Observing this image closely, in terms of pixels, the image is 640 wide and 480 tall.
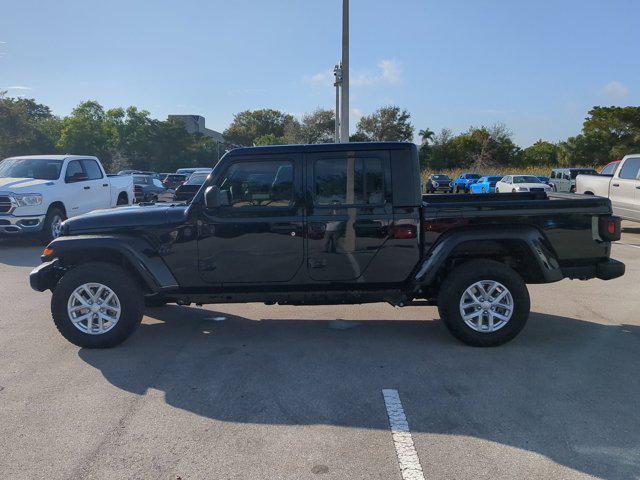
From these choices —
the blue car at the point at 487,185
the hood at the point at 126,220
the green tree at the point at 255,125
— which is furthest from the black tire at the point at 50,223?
the green tree at the point at 255,125

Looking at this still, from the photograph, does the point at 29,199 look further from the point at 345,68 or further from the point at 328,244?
the point at 328,244

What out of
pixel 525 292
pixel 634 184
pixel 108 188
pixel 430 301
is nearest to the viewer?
pixel 525 292

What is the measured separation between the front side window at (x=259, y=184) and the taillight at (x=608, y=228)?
3083mm

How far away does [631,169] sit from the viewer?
12750 mm

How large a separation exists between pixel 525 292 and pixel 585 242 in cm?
82

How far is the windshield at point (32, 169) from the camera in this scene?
40.0ft

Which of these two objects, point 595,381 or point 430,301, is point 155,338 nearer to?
point 430,301

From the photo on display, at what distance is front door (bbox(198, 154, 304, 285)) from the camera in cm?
509

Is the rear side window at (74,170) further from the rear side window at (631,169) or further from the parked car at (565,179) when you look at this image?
the parked car at (565,179)

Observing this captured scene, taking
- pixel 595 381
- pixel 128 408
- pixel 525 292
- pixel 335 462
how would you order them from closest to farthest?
pixel 335 462
pixel 128 408
pixel 595 381
pixel 525 292

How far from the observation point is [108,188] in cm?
1398

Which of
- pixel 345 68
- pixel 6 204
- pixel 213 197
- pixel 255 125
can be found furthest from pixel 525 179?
pixel 255 125

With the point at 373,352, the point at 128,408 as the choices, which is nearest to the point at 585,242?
the point at 373,352

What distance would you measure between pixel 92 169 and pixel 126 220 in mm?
9298
